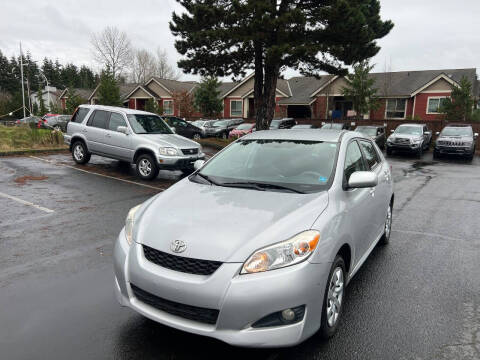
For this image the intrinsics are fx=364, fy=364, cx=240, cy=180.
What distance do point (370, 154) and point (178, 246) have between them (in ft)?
10.9

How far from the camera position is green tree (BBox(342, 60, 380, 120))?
105 feet

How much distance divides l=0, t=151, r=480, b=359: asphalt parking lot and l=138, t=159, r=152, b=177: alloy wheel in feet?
7.53

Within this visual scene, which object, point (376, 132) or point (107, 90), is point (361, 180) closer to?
point (376, 132)


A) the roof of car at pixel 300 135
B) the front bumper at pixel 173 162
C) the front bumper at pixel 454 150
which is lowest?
the front bumper at pixel 454 150

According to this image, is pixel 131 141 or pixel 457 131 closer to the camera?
pixel 131 141

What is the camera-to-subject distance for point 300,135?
446 cm

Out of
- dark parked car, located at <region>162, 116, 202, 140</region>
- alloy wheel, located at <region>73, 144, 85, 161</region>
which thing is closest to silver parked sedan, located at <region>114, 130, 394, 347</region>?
alloy wheel, located at <region>73, 144, 85, 161</region>

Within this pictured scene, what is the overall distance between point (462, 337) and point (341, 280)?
1.13 metres

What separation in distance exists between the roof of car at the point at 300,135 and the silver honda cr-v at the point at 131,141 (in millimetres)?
5543

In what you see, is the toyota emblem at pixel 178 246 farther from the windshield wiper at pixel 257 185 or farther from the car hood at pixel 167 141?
the car hood at pixel 167 141

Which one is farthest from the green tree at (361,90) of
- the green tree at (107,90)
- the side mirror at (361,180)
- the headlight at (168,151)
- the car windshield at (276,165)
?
the side mirror at (361,180)

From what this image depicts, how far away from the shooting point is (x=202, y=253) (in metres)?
2.59

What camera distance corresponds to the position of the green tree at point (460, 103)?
96.2 feet

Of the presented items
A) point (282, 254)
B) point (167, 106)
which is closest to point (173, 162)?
point (282, 254)
